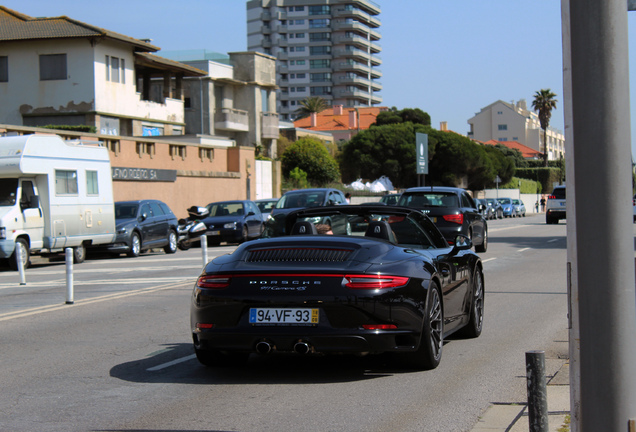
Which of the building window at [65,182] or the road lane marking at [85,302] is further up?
the building window at [65,182]

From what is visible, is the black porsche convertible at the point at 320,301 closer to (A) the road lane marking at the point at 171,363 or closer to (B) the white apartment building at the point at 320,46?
(A) the road lane marking at the point at 171,363

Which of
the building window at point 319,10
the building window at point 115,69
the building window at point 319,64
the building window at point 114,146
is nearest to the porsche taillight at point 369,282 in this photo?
the building window at point 114,146

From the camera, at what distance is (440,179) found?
83812mm

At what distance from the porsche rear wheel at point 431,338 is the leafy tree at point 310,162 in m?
60.5

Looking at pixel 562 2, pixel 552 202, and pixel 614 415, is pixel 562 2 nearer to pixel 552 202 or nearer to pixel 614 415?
pixel 614 415

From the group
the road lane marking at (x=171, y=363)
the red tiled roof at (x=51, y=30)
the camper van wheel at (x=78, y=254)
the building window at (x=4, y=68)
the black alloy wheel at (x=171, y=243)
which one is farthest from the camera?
the building window at (x=4, y=68)

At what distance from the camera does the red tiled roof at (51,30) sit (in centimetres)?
4406

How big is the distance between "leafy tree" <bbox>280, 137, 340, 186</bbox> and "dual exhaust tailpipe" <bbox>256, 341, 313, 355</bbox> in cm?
6125

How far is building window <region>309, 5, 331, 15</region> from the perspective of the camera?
15425 cm

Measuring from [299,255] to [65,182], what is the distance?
17096 mm

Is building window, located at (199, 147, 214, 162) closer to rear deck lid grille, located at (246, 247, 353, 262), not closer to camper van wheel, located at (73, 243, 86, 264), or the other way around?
camper van wheel, located at (73, 243, 86, 264)

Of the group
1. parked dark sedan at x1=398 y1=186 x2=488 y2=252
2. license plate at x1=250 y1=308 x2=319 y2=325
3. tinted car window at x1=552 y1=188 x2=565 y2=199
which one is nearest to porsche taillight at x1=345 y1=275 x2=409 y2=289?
license plate at x1=250 y1=308 x2=319 y2=325

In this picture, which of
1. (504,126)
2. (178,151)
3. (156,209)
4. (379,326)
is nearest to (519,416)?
(379,326)

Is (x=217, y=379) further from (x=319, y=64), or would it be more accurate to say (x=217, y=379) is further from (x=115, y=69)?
(x=319, y=64)
